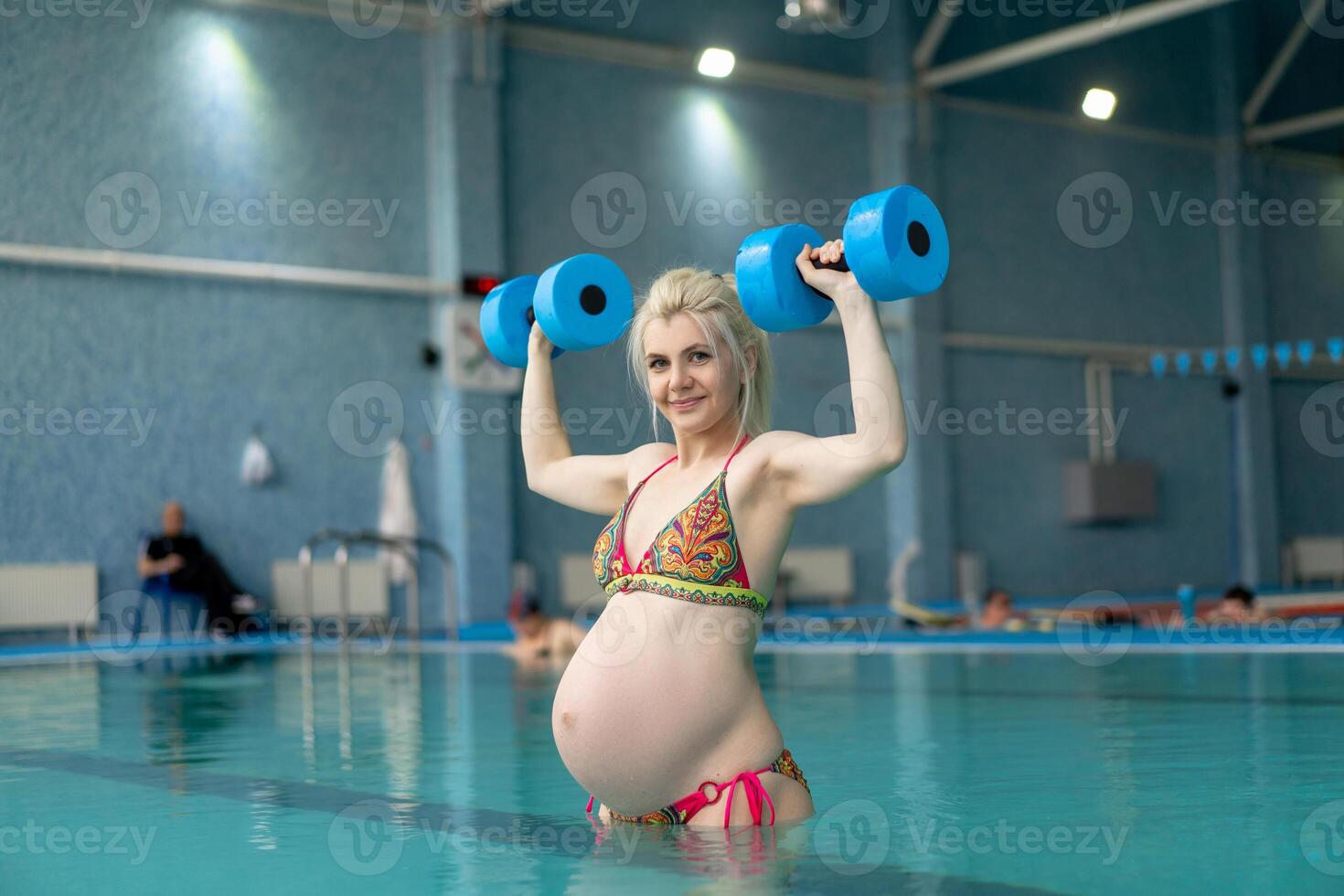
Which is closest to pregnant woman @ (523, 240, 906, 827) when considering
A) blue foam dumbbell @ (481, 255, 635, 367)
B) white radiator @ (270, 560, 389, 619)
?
blue foam dumbbell @ (481, 255, 635, 367)

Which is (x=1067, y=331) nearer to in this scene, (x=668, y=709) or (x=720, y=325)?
(x=720, y=325)

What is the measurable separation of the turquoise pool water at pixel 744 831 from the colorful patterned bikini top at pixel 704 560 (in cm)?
41

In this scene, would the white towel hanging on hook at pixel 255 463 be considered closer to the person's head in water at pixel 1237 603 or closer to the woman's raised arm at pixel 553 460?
the person's head in water at pixel 1237 603

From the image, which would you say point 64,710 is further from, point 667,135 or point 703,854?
point 667,135

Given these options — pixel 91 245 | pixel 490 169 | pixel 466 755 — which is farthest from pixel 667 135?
pixel 466 755

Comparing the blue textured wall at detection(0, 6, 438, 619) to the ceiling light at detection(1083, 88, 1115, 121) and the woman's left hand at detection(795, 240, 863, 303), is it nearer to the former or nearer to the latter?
the ceiling light at detection(1083, 88, 1115, 121)

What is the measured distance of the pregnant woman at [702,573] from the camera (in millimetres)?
2516

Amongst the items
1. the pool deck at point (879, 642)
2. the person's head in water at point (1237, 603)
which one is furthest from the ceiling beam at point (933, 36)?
the person's head in water at point (1237, 603)

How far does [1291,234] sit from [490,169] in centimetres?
1265

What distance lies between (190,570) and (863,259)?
10.9 meters

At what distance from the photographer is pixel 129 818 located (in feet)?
10.2

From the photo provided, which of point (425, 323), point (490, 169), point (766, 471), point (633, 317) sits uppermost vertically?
point (490, 169)

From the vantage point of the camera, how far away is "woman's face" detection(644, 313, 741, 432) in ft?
8.62

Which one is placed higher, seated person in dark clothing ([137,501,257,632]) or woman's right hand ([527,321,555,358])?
woman's right hand ([527,321,555,358])
